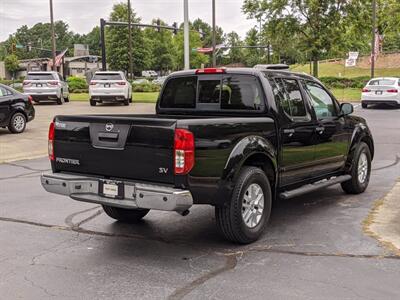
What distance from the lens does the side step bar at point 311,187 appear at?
609 centimetres

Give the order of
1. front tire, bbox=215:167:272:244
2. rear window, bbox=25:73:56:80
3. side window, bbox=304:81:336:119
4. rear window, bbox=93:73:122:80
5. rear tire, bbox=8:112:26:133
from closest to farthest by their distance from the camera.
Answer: front tire, bbox=215:167:272:244, side window, bbox=304:81:336:119, rear tire, bbox=8:112:26:133, rear window, bbox=93:73:122:80, rear window, bbox=25:73:56:80


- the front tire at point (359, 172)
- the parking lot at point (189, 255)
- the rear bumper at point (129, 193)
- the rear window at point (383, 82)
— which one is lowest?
the parking lot at point (189, 255)

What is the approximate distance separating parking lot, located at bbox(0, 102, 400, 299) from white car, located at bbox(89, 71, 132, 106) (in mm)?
18921

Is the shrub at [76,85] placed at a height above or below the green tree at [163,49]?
below

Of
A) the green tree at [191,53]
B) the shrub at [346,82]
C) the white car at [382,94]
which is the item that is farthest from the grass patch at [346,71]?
the white car at [382,94]

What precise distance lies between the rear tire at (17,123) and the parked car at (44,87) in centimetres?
1201

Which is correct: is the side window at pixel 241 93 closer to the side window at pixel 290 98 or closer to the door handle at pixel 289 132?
the side window at pixel 290 98

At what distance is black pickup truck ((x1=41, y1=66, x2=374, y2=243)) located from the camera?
4848 millimetres

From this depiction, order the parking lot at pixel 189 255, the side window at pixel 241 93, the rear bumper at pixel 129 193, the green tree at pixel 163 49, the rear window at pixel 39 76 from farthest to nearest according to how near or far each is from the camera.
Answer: the green tree at pixel 163 49
the rear window at pixel 39 76
the side window at pixel 241 93
the rear bumper at pixel 129 193
the parking lot at pixel 189 255

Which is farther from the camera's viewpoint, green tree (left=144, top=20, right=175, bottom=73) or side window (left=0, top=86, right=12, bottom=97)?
green tree (left=144, top=20, right=175, bottom=73)

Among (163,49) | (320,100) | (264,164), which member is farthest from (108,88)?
(163,49)

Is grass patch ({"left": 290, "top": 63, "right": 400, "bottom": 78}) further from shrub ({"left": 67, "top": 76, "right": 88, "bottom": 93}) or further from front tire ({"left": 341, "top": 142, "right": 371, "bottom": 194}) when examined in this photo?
front tire ({"left": 341, "top": 142, "right": 371, "bottom": 194})

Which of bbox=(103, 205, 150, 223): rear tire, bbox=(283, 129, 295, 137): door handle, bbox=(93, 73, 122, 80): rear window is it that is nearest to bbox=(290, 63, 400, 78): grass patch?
bbox=(93, 73, 122, 80): rear window

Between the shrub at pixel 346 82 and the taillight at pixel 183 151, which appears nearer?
the taillight at pixel 183 151
